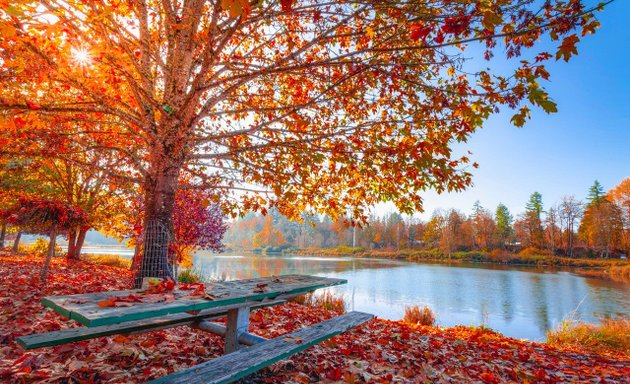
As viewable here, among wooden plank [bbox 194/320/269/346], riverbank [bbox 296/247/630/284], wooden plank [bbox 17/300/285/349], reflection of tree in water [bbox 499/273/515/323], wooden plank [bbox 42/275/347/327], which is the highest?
wooden plank [bbox 42/275/347/327]

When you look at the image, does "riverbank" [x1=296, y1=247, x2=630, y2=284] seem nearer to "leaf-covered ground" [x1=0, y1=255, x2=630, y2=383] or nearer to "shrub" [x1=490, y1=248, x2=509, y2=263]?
"shrub" [x1=490, y1=248, x2=509, y2=263]

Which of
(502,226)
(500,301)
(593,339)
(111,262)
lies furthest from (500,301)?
(502,226)

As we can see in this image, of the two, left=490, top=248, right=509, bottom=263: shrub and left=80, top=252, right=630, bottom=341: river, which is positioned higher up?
left=490, top=248, right=509, bottom=263: shrub

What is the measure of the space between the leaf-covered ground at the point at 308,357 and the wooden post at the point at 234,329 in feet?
1.20

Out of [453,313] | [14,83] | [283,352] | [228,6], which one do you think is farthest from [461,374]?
[453,313]

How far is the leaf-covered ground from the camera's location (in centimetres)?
286

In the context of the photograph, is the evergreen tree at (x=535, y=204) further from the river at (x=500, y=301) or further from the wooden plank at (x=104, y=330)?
the wooden plank at (x=104, y=330)

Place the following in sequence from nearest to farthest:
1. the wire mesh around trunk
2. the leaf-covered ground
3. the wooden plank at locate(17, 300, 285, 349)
Result: the wooden plank at locate(17, 300, 285, 349) < the leaf-covered ground < the wire mesh around trunk

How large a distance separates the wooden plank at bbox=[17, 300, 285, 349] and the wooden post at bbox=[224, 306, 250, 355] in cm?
9

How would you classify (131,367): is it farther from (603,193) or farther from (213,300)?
(603,193)

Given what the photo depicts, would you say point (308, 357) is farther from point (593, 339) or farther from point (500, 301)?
point (500, 301)

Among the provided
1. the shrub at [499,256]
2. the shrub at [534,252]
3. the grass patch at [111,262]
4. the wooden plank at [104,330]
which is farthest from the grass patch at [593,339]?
the shrub at [534,252]

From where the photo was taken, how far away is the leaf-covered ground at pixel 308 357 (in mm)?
2857

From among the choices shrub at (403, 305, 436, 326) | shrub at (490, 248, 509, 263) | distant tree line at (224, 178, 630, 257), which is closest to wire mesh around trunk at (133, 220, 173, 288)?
shrub at (403, 305, 436, 326)
